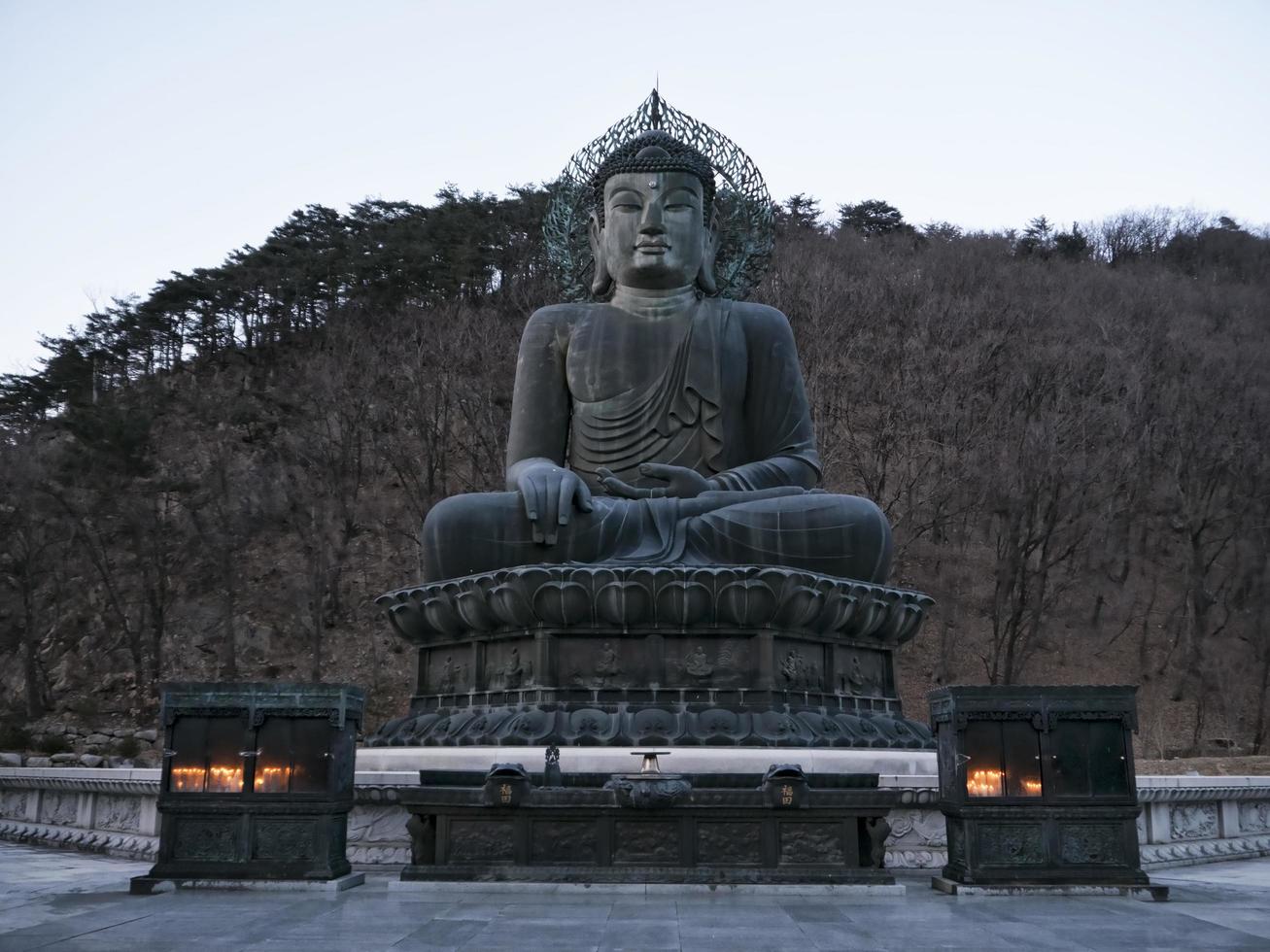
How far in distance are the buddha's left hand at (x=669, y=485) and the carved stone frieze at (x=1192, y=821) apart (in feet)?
11.9

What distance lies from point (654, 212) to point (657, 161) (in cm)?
42

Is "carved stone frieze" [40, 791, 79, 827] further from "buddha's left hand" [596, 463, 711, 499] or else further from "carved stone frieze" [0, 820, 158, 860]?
"buddha's left hand" [596, 463, 711, 499]

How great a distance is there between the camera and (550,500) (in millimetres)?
8305

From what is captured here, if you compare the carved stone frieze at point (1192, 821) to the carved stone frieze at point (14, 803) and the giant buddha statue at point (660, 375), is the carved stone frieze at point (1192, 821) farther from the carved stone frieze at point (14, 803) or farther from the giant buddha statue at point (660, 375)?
the carved stone frieze at point (14, 803)

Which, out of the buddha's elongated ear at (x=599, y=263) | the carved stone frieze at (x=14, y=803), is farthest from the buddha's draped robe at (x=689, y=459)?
the carved stone frieze at (x=14, y=803)

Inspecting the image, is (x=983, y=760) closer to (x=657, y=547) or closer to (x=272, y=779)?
(x=657, y=547)

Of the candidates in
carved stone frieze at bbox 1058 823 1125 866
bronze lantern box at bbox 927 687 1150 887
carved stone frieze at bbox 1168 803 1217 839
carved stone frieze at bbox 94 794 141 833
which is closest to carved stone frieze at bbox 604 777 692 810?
bronze lantern box at bbox 927 687 1150 887

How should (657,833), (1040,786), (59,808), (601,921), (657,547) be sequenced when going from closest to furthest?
(601,921) → (657,833) → (1040,786) → (657,547) → (59,808)

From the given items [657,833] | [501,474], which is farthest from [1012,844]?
[501,474]

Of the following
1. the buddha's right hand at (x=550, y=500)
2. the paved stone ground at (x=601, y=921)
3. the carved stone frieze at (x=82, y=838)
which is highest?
the buddha's right hand at (x=550, y=500)

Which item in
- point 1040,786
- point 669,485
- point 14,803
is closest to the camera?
point 1040,786

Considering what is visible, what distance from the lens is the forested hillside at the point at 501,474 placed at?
25.2 metres

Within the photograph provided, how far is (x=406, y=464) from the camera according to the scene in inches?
992

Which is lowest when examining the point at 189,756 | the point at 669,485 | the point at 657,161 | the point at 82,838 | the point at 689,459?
the point at 82,838
